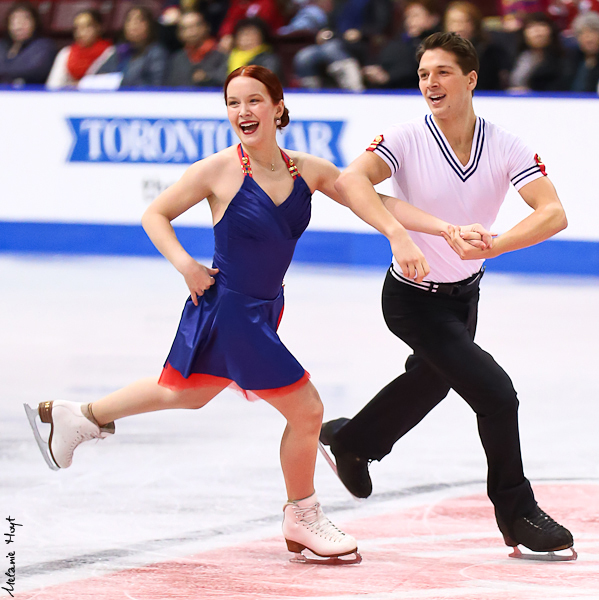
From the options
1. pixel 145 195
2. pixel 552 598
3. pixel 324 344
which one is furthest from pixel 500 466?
pixel 145 195

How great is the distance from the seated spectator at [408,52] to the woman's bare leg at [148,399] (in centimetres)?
608

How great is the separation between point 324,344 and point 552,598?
3.45 meters

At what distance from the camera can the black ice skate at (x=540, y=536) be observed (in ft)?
10.5

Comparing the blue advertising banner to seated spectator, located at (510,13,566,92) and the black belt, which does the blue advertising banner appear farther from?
the black belt

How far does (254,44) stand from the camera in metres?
9.68

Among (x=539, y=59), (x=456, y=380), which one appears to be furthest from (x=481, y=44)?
(x=456, y=380)

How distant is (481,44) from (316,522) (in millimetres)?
6220

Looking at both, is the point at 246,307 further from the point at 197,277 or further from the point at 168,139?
the point at 168,139

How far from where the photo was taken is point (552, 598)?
9.52 feet

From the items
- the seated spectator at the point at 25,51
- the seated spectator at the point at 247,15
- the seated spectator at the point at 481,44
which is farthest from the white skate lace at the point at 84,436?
the seated spectator at the point at 25,51

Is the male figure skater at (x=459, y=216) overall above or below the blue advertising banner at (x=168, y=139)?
below

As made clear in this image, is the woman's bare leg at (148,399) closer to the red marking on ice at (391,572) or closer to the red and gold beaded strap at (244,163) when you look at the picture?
the red marking on ice at (391,572)

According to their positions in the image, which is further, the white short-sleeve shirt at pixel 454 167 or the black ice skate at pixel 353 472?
the black ice skate at pixel 353 472

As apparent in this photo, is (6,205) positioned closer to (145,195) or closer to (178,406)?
(145,195)
